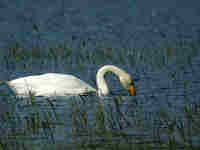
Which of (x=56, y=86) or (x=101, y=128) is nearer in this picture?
(x=101, y=128)

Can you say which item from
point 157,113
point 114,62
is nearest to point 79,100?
point 157,113

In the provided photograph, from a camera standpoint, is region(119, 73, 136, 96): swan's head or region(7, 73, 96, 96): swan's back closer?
region(119, 73, 136, 96): swan's head

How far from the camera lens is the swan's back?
12320 mm

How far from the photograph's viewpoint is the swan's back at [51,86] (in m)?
12.3

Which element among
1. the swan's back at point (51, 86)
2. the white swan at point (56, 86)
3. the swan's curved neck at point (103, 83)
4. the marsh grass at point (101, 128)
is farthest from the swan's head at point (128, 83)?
the swan's back at point (51, 86)

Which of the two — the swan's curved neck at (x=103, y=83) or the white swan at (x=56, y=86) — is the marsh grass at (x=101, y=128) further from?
the swan's curved neck at (x=103, y=83)

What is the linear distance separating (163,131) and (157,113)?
1.38 metres

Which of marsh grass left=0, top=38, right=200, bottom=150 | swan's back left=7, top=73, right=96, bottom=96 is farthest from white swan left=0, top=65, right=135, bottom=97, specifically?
marsh grass left=0, top=38, right=200, bottom=150

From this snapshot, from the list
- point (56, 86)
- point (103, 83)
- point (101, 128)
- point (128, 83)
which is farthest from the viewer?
point (103, 83)

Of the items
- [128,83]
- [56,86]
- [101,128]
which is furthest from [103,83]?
[101,128]

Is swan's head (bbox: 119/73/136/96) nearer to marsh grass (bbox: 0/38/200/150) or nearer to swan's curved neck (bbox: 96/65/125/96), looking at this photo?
swan's curved neck (bbox: 96/65/125/96)

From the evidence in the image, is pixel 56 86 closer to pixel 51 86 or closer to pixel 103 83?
pixel 51 86

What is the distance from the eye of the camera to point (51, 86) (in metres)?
12.4

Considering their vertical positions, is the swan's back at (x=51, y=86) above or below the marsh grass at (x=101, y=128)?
above
